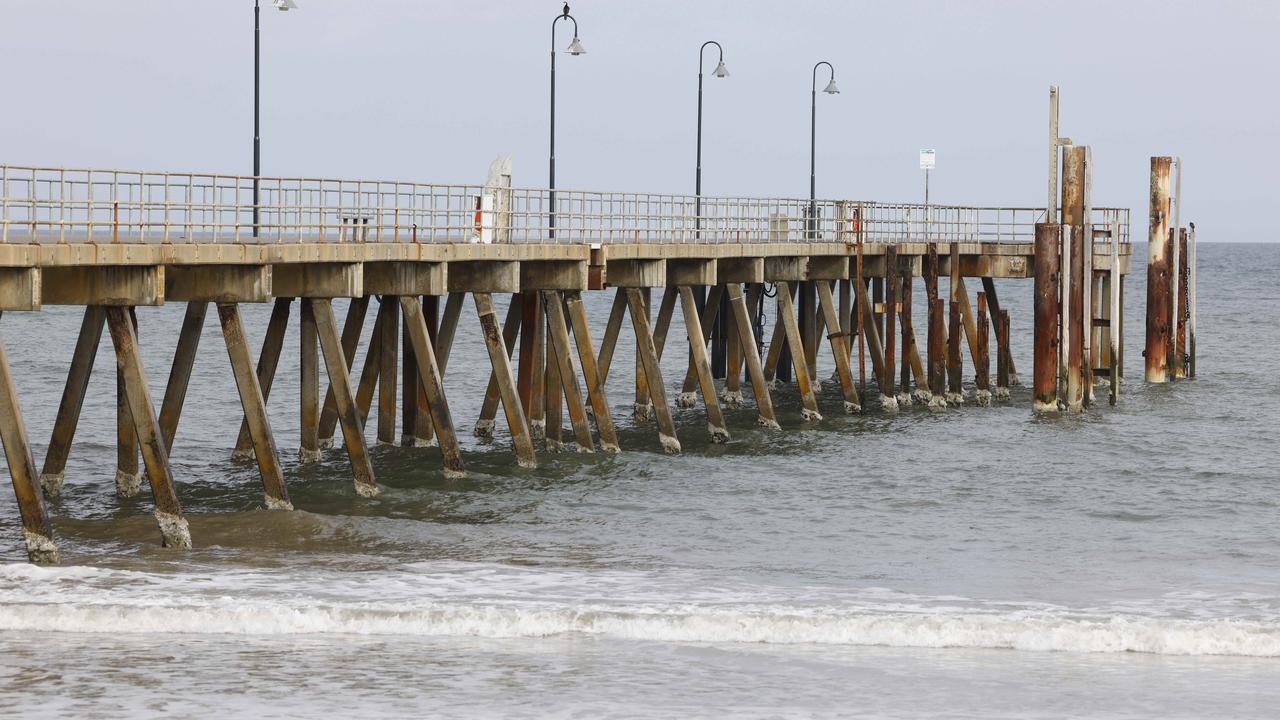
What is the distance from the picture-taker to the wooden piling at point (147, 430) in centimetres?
1822

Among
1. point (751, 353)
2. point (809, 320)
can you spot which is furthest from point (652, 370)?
point (809, 320)

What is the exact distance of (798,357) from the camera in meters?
31.8

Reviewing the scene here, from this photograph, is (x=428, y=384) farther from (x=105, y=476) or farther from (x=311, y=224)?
(x=105, y=476)

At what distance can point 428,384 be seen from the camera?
22.9 meters

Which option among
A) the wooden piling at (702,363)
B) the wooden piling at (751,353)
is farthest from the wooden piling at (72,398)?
the wooden piling at (751,353)

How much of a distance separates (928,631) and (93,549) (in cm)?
922

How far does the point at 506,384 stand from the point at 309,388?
307 cm

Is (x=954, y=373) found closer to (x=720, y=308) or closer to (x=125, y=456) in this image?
(x=720, y=308)

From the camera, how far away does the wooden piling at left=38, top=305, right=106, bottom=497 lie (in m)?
21.2

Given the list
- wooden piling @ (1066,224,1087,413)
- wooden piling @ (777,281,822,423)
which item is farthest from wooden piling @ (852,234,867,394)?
wooden piling @ (1066,224,1087,413)

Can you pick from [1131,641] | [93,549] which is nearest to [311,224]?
[93,549]

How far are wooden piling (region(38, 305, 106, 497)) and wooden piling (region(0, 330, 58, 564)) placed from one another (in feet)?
11.3

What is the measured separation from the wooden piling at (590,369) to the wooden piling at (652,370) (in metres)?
0.82

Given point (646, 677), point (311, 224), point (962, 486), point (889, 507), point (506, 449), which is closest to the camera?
point (646, 677)
